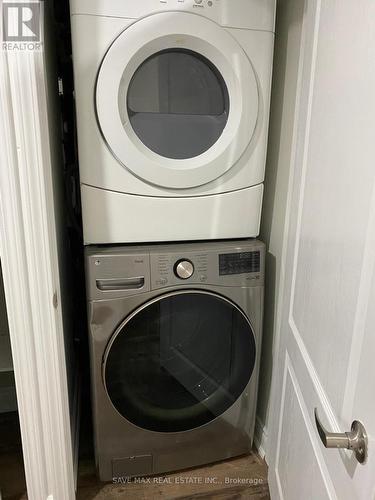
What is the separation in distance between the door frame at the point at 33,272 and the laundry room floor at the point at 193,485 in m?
0.20

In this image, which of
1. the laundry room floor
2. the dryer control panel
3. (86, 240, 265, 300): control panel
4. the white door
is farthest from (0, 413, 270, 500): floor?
the dryer control panel

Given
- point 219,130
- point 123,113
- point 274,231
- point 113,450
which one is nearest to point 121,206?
point 123,113

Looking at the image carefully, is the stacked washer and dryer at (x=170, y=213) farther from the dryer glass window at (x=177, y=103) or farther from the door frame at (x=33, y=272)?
the door frame at (x=33, y=272)

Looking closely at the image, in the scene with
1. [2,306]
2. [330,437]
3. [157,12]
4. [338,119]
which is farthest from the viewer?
[2,306]

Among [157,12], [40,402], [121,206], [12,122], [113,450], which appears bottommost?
[113,450]

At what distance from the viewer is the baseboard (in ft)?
4.85

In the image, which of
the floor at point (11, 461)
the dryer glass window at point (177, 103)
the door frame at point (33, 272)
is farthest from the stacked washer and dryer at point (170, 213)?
the floor at point (11, 461)

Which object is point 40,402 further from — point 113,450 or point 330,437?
point 330,437

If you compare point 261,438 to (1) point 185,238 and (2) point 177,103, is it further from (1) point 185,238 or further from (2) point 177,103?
(2) point 177,103

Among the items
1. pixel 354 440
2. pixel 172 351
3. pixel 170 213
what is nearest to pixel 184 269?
pixel 170 213

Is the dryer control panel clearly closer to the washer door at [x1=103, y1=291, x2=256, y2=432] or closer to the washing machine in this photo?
the washing machine

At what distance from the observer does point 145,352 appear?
1.27 metres

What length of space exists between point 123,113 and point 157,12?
28cm
